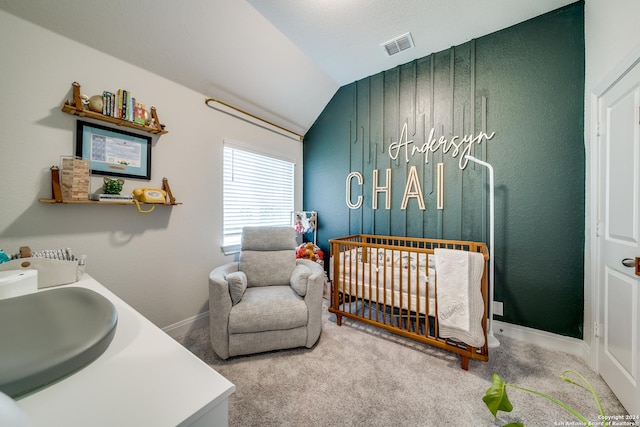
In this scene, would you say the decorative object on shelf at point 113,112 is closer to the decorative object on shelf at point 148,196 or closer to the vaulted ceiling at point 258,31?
the vaulted ceiling at point 258,31

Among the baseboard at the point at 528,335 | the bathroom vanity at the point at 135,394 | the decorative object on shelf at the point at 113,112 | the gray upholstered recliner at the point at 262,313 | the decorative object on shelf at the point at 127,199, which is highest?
the decorative object on shelf at the point at 113,112

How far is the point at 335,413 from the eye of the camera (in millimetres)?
1344

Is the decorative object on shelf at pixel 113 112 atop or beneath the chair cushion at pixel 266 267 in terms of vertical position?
atop

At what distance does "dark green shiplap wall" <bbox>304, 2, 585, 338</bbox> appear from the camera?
1936mm

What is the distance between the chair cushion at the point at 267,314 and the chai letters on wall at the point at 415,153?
5.32ft

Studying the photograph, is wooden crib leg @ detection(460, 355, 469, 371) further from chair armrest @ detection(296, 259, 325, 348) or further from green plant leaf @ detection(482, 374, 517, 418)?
green plant leaf @ detection(482, 374, 517, 418)

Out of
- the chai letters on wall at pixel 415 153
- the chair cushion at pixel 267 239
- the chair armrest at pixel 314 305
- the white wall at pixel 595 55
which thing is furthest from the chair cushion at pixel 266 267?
the white wall at pixel 595 55

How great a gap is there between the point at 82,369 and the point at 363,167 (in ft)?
9.54

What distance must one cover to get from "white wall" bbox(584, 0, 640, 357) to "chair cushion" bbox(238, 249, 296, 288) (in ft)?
8.00

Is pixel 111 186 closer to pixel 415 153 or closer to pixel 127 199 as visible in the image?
pixel 127 199

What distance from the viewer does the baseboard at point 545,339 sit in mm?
1852

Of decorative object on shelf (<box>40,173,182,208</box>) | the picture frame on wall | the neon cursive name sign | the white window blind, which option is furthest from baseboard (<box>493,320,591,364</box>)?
decorative object on shelf (<box>40,173,182,208</box>)

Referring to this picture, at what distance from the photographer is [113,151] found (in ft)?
6.01

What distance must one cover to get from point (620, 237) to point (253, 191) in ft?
10.3
